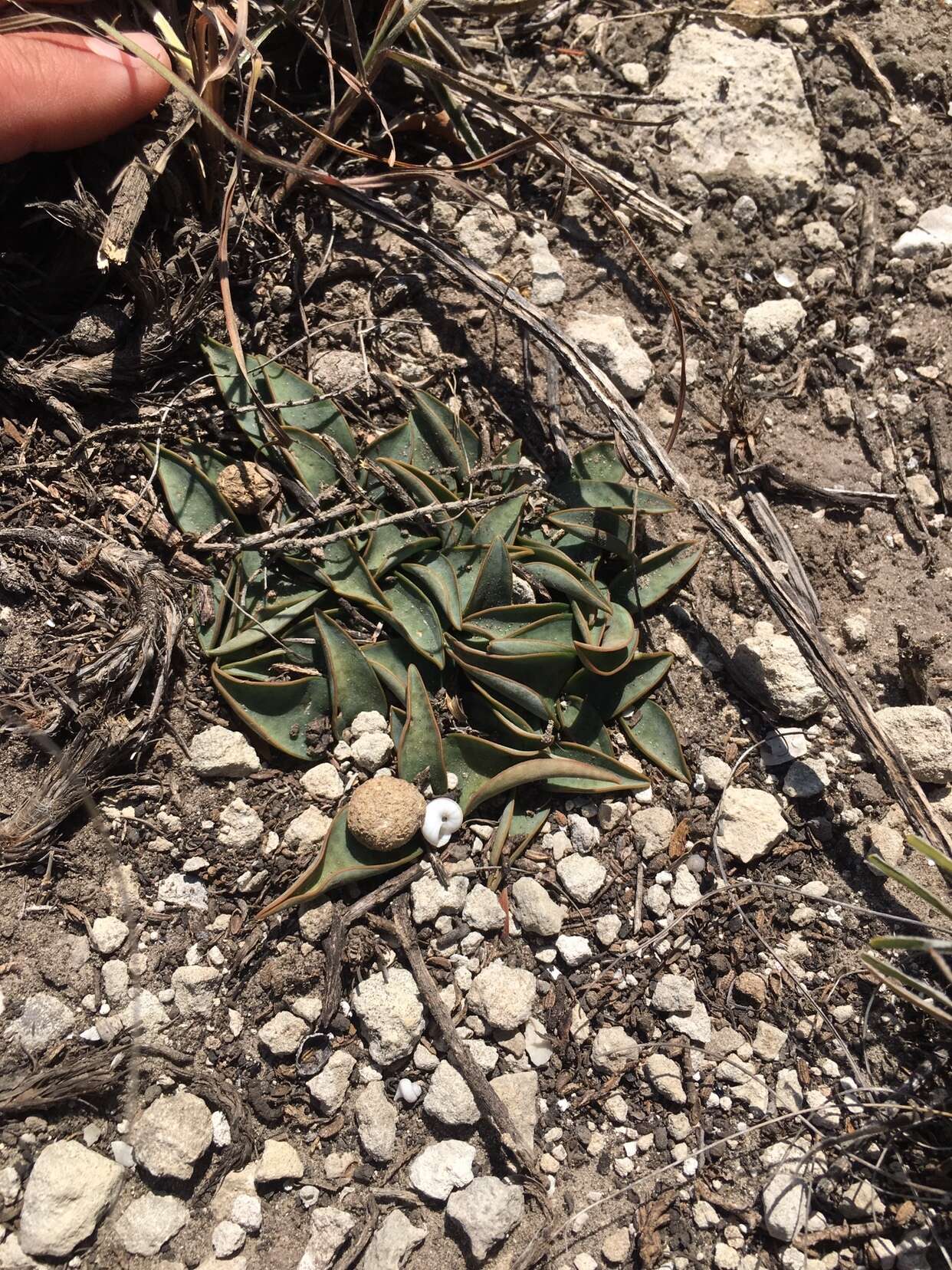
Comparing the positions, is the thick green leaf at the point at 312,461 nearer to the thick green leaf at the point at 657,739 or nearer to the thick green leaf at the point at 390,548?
the thick green leaf at the point at 390,548

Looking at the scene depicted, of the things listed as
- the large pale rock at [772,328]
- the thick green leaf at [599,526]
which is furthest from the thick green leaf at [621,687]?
the large pale rock at [772,328]

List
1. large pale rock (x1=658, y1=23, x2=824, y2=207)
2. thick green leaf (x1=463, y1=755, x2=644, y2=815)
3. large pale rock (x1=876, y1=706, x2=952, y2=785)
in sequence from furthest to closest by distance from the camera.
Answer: large pale rock (x1=658, y1=23, x2=824, y2=207) < large pale rock (x1=876, y1=706, x2=952, y2=785) < thick green leaf (x1=463, y1=755, x2=644, y2=815)

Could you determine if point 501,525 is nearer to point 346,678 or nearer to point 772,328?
point 346,678

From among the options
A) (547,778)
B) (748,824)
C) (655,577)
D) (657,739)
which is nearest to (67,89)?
(655,577)

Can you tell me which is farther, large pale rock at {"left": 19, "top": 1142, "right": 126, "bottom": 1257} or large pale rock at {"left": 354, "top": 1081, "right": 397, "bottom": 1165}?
large pale rock at {"left": 354, "top": 1081, "right": 397, "bottom": 1165}

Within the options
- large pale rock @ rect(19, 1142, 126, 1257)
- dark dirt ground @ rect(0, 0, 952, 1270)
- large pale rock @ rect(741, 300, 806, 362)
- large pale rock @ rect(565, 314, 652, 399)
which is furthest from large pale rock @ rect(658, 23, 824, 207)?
large pale rock @ rect(19, 1142, 126, 1257)

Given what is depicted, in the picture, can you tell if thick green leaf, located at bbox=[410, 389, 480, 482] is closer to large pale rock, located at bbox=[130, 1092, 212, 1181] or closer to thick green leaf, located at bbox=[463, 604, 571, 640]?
thick green leaf, located at bbox=[463, 604, 571, 640]
